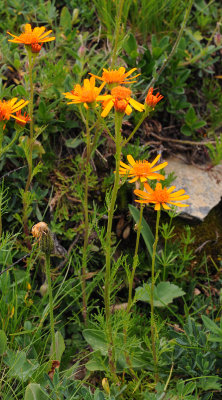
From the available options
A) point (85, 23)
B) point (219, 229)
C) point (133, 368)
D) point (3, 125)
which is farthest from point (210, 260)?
point (85, 23)

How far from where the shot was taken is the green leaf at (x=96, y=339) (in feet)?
5.84

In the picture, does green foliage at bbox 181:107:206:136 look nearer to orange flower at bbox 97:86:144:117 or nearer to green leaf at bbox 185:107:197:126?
green leaf at bbox 185:107:197:126

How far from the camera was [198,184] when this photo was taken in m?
2.51

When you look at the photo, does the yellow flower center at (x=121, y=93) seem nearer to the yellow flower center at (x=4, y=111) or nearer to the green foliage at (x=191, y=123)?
the yellow flower center at (x=4, y=111)

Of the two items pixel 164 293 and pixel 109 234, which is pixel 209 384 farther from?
pixel 109 234

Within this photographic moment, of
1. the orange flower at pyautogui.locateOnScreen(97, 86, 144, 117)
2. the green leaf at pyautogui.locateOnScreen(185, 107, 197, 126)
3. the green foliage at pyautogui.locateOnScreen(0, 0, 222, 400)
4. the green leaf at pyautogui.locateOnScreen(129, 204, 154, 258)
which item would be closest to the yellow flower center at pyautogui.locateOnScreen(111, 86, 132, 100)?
the orange flower at pyautogui.locateOnScreen(97, 86, 144, 117)

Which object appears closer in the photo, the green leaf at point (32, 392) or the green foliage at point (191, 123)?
the green leaf at point (32, 392)

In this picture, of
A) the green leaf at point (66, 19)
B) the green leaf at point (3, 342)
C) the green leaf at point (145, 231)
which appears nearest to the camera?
the green leaf at point (3, 342)

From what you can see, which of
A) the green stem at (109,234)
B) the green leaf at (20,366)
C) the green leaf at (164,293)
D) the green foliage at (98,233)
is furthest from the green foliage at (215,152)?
the green leaf at (20,366)

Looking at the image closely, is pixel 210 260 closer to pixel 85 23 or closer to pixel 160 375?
pixel 160 375

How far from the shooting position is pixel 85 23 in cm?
278

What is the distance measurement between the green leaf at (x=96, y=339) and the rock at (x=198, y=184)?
2.63ft

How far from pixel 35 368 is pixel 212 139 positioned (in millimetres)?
1629

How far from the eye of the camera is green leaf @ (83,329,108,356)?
5.84 ft
